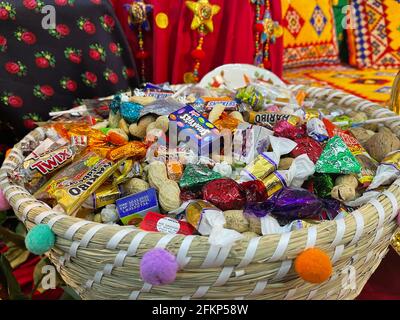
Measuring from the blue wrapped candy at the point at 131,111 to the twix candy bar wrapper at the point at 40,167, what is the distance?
0.16 meters

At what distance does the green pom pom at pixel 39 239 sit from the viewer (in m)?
0.62

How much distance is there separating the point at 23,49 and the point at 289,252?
97cm

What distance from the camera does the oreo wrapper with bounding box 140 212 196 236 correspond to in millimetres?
660

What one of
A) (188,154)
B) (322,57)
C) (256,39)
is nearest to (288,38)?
(322,57)

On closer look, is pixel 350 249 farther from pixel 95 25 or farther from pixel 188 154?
pixel 95 25

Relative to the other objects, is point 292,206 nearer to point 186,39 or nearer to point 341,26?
point 186,39

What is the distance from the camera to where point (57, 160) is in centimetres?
84

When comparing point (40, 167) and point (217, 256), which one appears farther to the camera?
point (40, 167)

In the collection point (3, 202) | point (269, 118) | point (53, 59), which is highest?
point (53, 59)

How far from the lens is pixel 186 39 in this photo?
4.43 feet

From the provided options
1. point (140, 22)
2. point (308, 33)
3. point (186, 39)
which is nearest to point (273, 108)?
point (186, 39)

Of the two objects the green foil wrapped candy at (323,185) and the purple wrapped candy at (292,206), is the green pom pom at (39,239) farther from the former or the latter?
the green foil wrapped candy at (323,185)

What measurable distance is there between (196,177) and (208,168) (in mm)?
52
